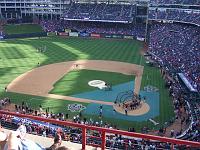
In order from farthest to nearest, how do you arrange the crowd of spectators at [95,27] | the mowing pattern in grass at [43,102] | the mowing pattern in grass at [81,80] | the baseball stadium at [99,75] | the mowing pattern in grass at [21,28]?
1. the mowing pattern in grass at [21,28]
2. the crowd of spectators at [95,27]
3. the mowing pattern in grass at [81,80]
4. the mowing pattern in grass at [43,102]
5. the baseball stadium at [99,75]

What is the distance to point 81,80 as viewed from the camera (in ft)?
143

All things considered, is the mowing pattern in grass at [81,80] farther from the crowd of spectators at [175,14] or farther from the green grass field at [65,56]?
the crowd of spectators at [175,14]

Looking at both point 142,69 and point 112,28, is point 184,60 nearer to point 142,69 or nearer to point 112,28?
point 142,69

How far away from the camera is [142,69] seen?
1960 inches

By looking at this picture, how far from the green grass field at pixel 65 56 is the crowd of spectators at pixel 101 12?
11893 millimetres

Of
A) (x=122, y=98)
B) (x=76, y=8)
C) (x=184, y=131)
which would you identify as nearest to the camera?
(x=184, y=131)

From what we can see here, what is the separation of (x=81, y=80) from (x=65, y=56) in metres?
13.7

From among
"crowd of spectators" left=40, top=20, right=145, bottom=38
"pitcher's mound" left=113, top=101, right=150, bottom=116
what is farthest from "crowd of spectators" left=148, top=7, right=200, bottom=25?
"pitcher's mound" left=113, top=101, right=150, bottom=116

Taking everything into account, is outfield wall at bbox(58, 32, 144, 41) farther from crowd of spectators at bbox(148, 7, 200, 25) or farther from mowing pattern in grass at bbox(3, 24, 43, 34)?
crowd of spectators at bbox(148, 7, 200, 25)

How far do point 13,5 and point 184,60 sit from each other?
2358 inches

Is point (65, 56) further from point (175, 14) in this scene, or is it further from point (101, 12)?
point (175, 14)

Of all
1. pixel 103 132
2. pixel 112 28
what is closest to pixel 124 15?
pixel 112 28

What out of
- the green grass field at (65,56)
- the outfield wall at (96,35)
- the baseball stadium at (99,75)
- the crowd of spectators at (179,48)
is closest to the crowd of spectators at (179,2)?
the baseball stadium at (99,75)

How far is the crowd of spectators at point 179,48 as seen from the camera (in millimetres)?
43906
